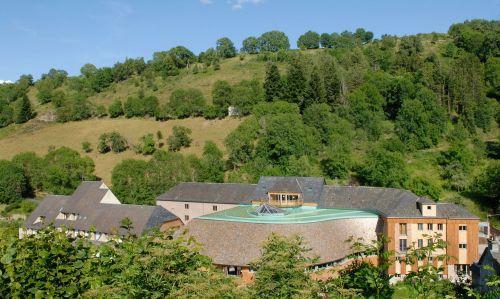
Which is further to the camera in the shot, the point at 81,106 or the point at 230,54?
the point at 230,54

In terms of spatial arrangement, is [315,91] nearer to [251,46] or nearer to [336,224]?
[336,224]

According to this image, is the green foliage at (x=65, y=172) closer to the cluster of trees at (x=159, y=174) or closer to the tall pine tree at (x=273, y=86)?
the cluster of trees at (x=159, y=174)

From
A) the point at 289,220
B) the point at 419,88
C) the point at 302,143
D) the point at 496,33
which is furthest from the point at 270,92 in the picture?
the point at 496,33

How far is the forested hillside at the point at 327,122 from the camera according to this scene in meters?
52.6

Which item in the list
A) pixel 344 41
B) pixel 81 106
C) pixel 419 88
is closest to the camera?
pixel 419 88

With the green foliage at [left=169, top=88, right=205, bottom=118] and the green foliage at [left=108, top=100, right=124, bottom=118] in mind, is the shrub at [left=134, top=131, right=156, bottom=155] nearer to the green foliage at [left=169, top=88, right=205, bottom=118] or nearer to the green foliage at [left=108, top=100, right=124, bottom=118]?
the green foliage at [left=169, top=88, right=205, bottom=118]

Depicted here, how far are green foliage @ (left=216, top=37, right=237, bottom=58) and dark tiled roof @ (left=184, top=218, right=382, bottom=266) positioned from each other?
8617 centimetres

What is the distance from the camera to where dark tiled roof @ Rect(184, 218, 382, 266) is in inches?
1192

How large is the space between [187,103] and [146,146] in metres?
13.9

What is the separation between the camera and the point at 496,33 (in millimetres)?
85062

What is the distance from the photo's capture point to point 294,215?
36594 mm

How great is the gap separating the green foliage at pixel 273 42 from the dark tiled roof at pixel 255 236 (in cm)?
8825

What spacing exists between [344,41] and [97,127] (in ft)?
208

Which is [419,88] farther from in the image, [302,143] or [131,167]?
[131,167]
